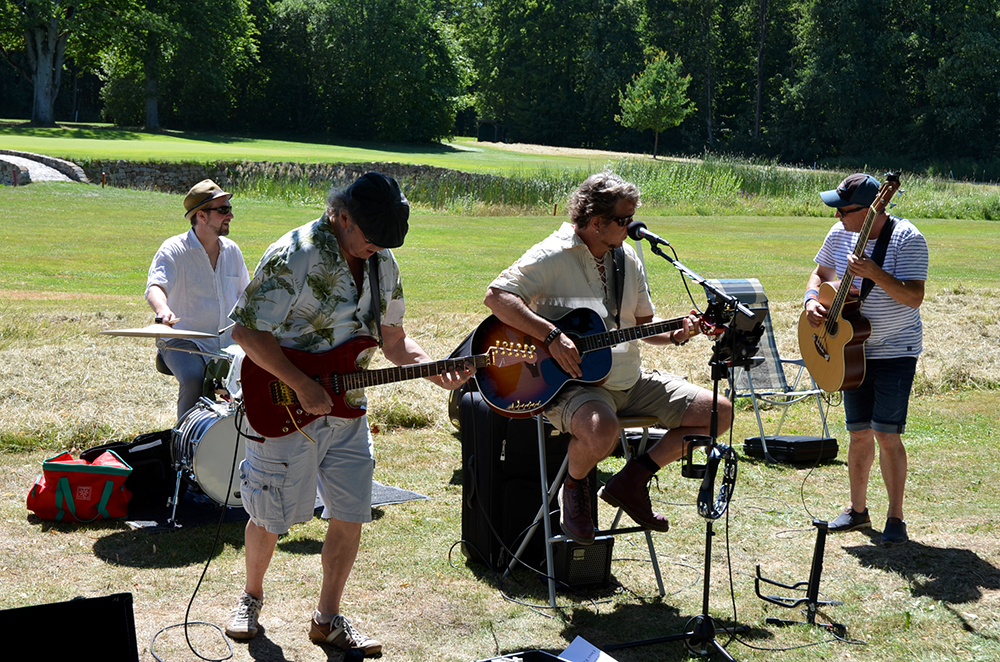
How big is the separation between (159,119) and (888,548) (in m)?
54.7

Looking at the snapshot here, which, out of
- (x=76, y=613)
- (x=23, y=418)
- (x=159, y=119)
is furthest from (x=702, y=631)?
(x=159, y=119)

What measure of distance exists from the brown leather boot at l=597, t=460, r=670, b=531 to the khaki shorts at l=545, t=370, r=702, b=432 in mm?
290

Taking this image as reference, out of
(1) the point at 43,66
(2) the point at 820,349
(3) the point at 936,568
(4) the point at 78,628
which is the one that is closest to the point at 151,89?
(1) the point at 43,66

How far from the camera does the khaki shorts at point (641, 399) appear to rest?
13.7ft

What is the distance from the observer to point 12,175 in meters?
24.0

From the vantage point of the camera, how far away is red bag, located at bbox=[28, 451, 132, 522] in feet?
17.4

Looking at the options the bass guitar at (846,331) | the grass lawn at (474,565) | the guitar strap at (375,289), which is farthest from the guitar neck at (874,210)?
the guitar strap at (375,289)

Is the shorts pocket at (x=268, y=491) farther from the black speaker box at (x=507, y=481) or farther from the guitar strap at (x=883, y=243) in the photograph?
the guitar strap at (x=883, y=243)

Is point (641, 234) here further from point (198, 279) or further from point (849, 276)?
point (198, 279)

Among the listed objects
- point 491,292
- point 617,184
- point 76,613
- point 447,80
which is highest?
point 447,80

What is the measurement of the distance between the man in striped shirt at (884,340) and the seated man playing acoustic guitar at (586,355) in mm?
1434

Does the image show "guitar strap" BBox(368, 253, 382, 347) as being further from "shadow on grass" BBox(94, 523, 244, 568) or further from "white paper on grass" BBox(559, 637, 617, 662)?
"shadow on grass" BBox(94, 523, 244, 568)

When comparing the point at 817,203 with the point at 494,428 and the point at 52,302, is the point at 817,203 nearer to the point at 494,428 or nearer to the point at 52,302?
the point at 52,302

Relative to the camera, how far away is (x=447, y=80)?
5984 cm
